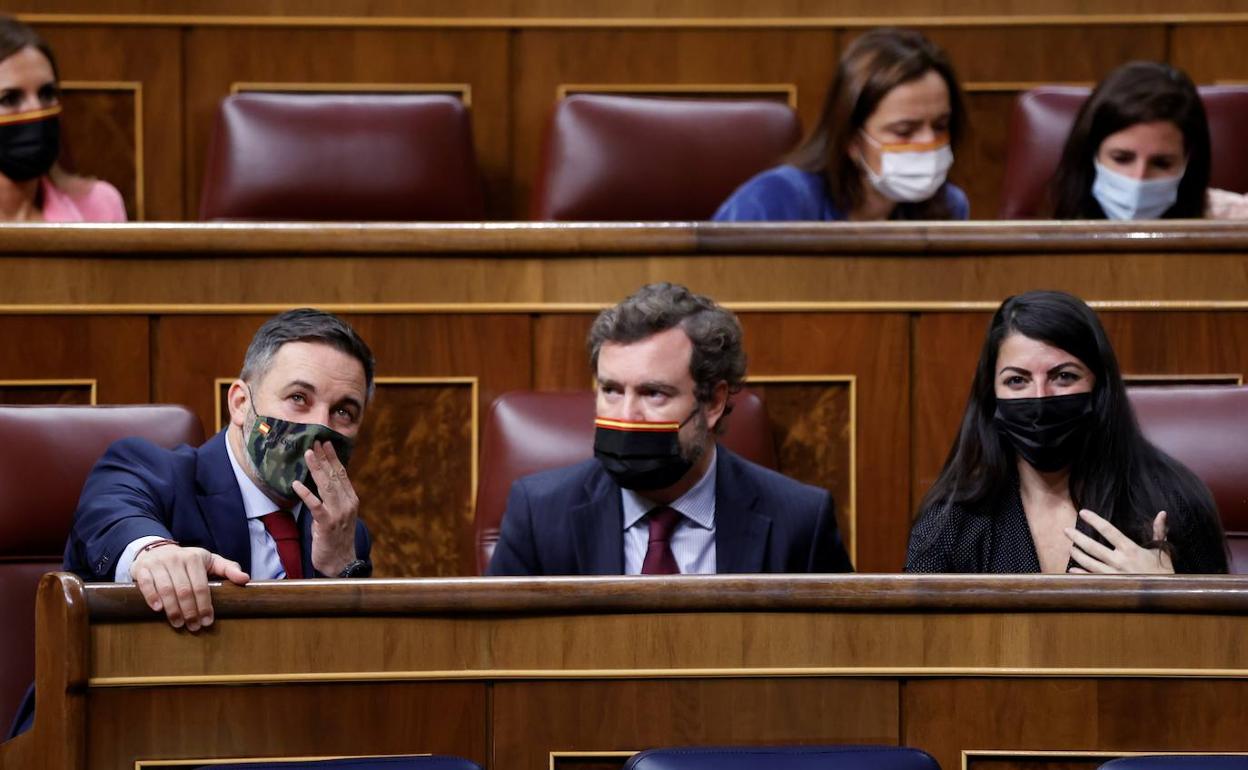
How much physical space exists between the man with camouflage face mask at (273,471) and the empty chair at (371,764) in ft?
0.49

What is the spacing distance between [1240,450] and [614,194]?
1.71 feet

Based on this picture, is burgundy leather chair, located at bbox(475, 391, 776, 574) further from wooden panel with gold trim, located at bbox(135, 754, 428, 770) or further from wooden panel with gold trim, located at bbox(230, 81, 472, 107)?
wooden panel with gold trim, located at bbox(230, 81, 472, 107)

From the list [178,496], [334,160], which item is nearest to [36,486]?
[178,496]

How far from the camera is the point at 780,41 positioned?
4.67 ft

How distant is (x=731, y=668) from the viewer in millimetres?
677

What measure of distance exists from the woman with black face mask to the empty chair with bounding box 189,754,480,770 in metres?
0.31

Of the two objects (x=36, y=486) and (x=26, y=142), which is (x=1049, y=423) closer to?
(x=36, y=486)

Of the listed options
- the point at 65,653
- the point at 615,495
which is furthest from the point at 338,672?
the point at 615,495

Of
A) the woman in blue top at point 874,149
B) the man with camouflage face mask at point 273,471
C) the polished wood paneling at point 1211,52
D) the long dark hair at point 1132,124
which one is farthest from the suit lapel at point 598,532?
the polished wood paneling at point 1211,52

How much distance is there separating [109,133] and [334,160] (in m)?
→ 0.24

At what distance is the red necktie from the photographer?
0.81 m

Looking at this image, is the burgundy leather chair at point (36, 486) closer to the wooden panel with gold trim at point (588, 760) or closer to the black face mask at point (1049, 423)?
the wooden panel with gold trim at point (588, 760)

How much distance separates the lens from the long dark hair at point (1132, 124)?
1.17 m

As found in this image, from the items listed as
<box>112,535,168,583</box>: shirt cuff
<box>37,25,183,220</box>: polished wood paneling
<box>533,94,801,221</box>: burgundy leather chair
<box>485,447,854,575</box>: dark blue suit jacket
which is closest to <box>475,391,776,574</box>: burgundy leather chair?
<box>485,447,854,575</box>: dark blue suit jacket
